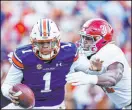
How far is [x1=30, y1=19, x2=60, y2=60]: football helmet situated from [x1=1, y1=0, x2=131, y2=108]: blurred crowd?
196 cm

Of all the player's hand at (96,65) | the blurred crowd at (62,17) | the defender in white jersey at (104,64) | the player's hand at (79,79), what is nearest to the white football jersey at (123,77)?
the defender in white jersey at (104,64)

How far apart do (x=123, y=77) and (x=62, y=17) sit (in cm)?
181

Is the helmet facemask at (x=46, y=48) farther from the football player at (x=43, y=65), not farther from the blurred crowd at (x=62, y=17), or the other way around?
the blurred crowd at (x=62, y=17)

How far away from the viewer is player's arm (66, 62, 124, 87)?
2.89 metres

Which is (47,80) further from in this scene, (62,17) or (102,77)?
(62,17)

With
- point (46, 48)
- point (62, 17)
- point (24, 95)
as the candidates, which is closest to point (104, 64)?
point (46, 48)

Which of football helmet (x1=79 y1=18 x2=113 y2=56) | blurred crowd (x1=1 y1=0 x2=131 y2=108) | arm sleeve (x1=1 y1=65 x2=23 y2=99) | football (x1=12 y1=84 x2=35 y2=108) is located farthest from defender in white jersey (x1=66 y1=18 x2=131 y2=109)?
blurred crowd (x1=1 y1=0 x2=131 y2=108)

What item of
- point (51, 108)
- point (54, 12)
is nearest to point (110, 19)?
point (54, 12)

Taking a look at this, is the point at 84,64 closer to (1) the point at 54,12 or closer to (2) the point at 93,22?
(2) the point at 93,22

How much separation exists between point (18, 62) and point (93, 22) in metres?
0.72

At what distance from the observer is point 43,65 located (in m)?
3.14

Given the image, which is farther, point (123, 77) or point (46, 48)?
point (123, 77)

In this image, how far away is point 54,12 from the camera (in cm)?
511

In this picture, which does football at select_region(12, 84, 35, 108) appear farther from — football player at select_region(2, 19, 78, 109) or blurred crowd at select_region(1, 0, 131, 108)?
blurred crowd at select_region(1, 0, 131, 108)
